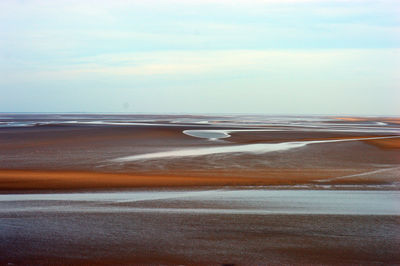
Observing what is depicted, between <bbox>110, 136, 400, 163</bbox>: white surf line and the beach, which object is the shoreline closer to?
the beach

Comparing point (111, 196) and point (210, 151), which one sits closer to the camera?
point (111, 196)

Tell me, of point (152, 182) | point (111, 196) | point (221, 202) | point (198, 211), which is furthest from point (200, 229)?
point (152, 182)

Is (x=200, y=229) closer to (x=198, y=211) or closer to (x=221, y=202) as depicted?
(x=198, y=211)

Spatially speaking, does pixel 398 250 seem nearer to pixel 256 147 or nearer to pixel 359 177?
pixel 359 177

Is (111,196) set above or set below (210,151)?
below

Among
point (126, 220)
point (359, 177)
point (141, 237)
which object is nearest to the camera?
point (141, 237)

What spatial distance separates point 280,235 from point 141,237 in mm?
2385

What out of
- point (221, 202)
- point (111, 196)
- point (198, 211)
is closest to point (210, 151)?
point (111, 196)

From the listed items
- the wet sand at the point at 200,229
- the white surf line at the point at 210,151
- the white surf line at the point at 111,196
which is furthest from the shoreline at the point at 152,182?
the white surf line at the point at 210,151

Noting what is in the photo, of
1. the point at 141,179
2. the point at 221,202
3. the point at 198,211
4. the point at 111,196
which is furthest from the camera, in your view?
the point at 141,179

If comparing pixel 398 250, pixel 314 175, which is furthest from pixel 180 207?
pixel 314 175

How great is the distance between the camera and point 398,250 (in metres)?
7.16

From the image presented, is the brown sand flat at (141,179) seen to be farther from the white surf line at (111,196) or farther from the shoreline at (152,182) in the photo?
the white surf line at (111,196)

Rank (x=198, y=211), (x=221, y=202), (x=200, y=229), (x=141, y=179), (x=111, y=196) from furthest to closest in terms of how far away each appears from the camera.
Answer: (x=141, y=179), (x=111, y=196), (x=221, y=202), (x=198, y=211), (x=200, y=229)
